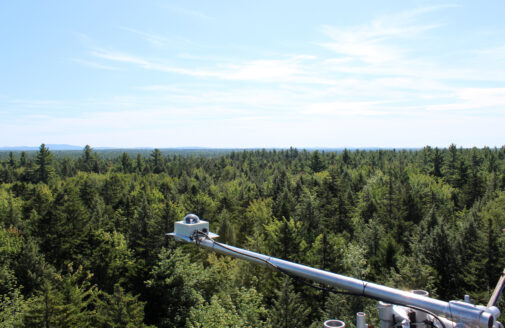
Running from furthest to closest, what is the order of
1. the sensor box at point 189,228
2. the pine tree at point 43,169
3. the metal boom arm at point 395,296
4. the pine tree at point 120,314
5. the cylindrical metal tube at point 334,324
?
the pine tree at point 43,169 → the pine tree at point 120,314 → the sensor box at point 189,228 → the cylindrical metal tube at point 334,324 → the metal boom arm at point 395,296

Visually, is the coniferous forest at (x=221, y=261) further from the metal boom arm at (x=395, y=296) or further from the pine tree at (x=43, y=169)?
the pine tree at (x=43, y=169)

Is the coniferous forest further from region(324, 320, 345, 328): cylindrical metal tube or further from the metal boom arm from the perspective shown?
the metal boom arm

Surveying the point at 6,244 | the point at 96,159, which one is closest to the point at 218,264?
the point at 6,244

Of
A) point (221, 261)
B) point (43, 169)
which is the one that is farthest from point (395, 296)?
point (43, 169)

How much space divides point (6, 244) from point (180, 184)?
136 ft

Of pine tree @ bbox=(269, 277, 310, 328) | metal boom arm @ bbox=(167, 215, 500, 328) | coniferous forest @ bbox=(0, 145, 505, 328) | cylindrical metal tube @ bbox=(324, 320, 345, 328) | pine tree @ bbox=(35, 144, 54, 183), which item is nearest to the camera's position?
metal boom arm @ bbox=(167, 215, 500, 328)

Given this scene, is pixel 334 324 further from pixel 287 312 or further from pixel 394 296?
pixel 287 312

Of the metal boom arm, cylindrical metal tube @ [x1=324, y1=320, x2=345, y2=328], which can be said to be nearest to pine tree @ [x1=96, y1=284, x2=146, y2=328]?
the metal boom arm

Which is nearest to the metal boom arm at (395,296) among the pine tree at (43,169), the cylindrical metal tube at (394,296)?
the cylindrical metal tube at (394,296)

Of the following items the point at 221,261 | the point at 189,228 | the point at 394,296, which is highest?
the point at 189,228

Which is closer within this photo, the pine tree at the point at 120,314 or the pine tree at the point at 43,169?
the pine tree at the point at 120,314

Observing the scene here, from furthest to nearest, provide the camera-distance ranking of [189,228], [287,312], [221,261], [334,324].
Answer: [221,261] < [287,312] < [189,228] < [334,324]

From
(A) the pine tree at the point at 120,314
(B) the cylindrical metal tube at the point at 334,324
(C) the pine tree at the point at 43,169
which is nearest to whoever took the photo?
(B) the cylindrical metal tube at the point at 334,324

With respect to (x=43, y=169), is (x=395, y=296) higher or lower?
higher
